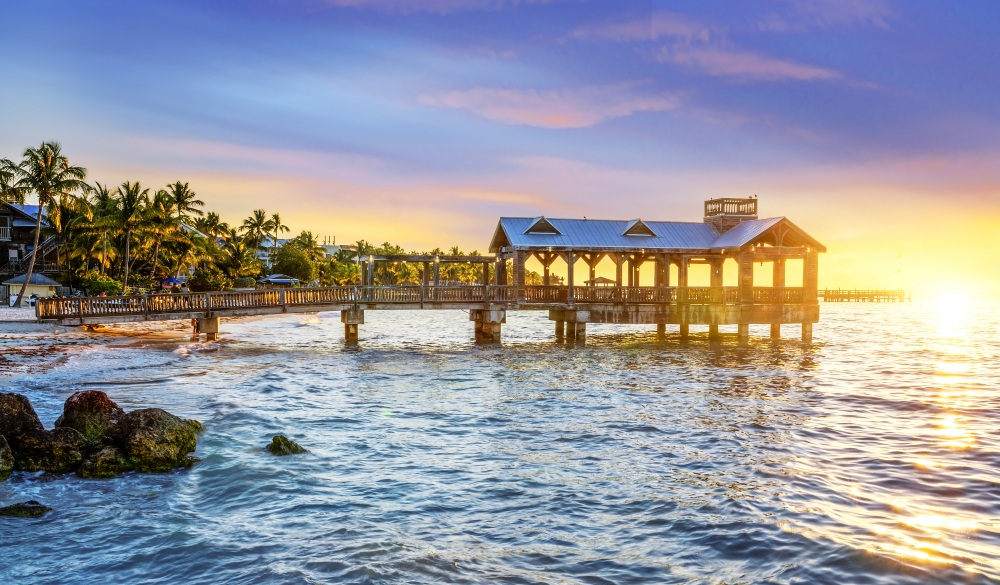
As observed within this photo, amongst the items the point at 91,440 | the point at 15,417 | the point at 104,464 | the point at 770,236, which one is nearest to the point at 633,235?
the point at 770,236

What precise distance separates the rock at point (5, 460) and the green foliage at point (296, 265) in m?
73.7

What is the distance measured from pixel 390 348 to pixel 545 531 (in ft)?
89.1

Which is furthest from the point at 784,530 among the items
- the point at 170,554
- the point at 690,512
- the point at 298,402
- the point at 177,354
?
the point at 177,354

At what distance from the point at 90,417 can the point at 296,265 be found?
75.3m

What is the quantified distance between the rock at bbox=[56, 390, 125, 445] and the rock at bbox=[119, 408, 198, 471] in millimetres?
401

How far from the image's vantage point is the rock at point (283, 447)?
13.2 meters

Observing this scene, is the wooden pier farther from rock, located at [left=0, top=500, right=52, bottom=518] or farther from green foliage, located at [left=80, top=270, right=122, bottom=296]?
rock, located at [left=0, top=500, right=52, bottom=518]

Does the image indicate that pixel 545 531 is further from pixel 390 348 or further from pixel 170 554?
pixel 390 348

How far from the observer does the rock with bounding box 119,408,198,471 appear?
38.4ft

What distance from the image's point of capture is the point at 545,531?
9.21m

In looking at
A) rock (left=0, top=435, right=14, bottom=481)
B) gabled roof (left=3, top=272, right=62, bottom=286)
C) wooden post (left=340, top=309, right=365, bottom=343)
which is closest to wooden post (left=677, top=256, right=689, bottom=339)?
wooden post (left=340, top=309, right=365, bottom=343)

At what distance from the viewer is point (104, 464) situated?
11398 millimetres

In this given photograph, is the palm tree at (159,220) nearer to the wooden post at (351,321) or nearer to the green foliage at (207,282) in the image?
the green foliage at (207,282)

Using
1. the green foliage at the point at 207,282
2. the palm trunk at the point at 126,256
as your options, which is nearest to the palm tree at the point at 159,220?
the palm trunk at the point at 126,256
